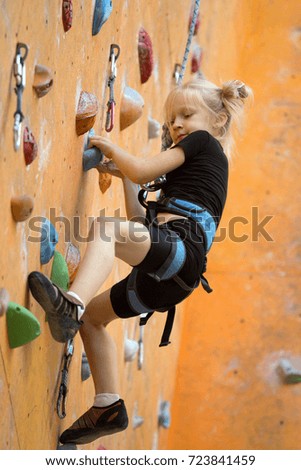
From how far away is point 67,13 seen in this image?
228 cm

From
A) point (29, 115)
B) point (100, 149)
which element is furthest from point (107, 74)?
point (29, 115)

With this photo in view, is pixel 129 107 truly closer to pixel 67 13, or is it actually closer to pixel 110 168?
pixel 110 168

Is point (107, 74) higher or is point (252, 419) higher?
point (107, 74)

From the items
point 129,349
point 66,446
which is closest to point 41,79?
point 66,446

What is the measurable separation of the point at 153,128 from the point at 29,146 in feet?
4.43

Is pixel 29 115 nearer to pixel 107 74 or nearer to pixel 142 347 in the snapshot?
pixel 107 74

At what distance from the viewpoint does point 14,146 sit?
79.9 inches

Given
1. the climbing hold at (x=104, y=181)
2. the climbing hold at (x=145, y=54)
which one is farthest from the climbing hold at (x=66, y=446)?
the climbing hold at (x=145, y=54)

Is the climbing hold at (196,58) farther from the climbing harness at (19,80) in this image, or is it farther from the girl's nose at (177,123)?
the climbing harness at (19,80)

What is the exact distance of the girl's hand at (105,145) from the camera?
240cm

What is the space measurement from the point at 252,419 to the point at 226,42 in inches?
55.3

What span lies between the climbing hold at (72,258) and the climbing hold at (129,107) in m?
0.51
